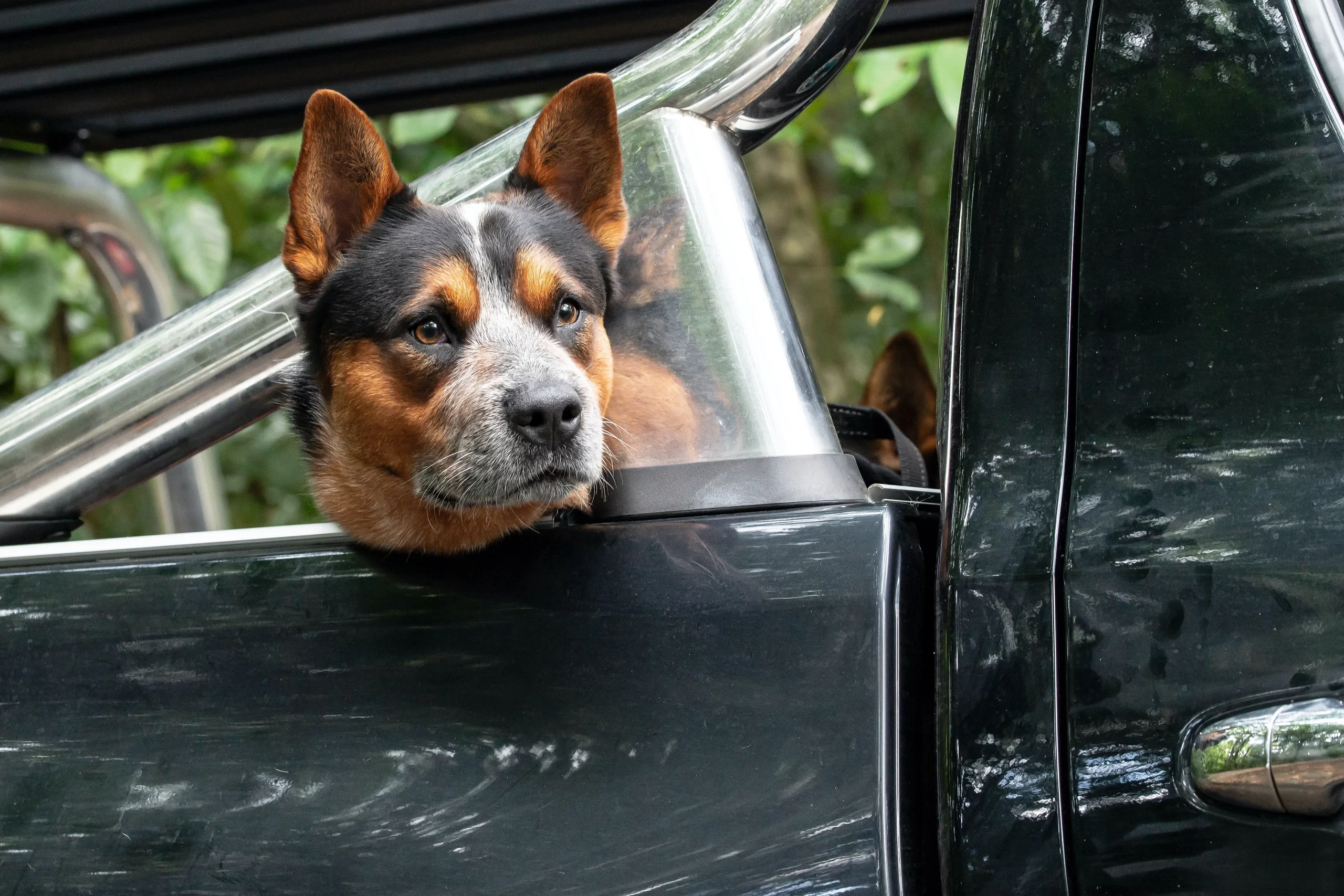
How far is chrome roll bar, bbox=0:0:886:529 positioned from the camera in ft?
5.73

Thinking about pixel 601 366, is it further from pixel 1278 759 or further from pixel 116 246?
pixel 116 246

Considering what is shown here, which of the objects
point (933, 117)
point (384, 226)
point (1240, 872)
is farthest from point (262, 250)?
point (1240, 872)

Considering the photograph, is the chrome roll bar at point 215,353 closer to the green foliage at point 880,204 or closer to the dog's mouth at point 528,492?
the dog's mouth at point 528,492

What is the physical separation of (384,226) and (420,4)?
1145 mm

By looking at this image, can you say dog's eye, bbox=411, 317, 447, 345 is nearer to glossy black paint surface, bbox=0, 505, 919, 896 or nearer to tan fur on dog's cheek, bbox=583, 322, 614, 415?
tan fur on dog's cheek, bbox=583, 322, 614, 415

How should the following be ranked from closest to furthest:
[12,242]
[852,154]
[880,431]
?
[880,431]
[12,242]
[852,154]

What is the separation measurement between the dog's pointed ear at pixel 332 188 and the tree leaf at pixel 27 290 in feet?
10.8

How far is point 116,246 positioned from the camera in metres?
3.44

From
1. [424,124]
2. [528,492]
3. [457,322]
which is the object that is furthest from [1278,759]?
[424,124]

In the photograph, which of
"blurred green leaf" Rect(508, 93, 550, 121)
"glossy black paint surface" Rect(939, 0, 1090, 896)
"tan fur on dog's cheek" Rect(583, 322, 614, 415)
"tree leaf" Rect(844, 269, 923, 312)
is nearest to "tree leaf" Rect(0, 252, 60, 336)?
"blurred green leaf" Rect(508, 93, 550, 121)

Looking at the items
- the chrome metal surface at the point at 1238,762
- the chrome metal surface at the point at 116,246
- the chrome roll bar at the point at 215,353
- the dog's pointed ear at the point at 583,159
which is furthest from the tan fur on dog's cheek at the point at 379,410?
the chrome metal surface at the point at 116,246

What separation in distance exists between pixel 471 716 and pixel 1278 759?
2.63 feet

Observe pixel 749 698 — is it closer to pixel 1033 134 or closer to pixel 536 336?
pixel 1033 134

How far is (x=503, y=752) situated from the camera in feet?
4.36
